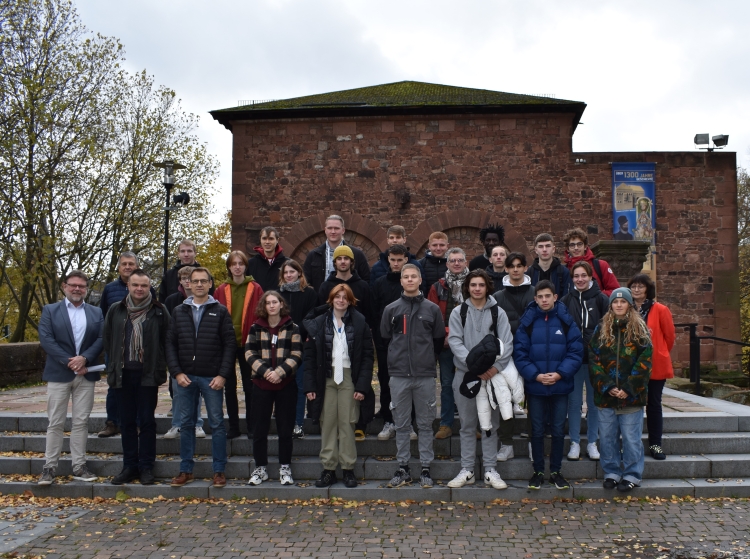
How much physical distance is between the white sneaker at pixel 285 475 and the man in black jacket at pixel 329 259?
2131 mm

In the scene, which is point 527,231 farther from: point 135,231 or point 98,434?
point 135,231

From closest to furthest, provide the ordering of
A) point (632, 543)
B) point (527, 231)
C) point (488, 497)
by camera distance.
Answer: point (632, 543)
point (488, 497)
point (527, 231)

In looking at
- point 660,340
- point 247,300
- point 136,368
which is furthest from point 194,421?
point 660,340

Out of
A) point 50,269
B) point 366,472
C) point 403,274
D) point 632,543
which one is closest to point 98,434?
point 366,472

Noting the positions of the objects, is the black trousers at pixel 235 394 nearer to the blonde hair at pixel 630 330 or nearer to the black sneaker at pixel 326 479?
the black sneaker at pixel 326 479

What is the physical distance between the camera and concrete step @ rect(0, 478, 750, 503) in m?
5.74

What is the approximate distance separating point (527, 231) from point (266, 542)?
40.4 ft

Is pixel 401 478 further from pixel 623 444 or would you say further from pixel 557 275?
pixel 557 275

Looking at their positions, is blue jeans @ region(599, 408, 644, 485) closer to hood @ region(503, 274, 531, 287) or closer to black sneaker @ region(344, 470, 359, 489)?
hood @ region(503, 274, 531, 287)

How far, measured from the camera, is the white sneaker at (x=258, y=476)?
596 cm

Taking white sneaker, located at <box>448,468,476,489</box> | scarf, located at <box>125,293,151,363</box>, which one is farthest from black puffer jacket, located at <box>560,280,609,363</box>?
scarf, located at <box>125,293,151,363</box>

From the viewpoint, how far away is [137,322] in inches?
244

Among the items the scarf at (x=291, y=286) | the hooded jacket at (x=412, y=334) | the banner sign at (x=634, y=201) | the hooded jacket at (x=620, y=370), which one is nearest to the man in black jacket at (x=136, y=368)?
the scarf at (x=291, y=286)

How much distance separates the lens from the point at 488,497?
5.74 m
